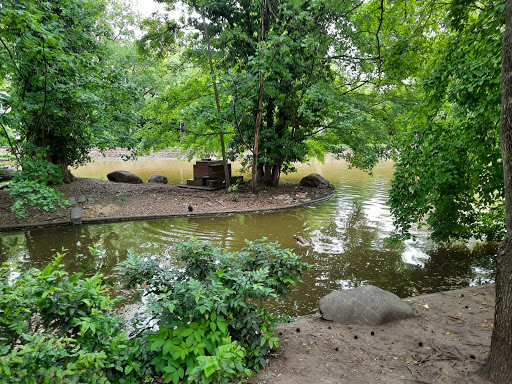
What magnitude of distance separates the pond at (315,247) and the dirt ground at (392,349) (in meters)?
1.04

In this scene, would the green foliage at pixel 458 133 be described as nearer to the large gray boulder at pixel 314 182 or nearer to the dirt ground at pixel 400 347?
the dirt ground at pixel 400 347

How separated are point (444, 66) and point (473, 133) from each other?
1.22 metres

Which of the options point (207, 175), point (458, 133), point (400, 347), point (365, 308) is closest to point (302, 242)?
point (365, 308)

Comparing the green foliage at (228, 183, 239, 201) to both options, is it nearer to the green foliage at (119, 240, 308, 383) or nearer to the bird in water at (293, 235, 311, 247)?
the bird in water at (293, 235, 311, 247)

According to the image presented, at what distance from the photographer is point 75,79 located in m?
7.50

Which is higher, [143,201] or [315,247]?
[143,201]

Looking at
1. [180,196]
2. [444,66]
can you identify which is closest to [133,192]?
[180,196]

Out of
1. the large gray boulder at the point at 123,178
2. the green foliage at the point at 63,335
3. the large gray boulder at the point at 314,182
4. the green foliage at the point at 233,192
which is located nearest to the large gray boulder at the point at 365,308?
the green foliage at the point at 63,335

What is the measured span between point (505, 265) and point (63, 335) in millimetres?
3777

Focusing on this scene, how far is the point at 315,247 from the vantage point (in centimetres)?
780

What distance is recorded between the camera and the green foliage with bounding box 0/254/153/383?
78.9 inches

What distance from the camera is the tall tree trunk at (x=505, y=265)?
264cm

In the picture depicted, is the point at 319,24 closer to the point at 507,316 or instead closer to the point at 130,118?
the point at 130,118

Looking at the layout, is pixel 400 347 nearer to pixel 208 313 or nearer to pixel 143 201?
pixel 208 313
